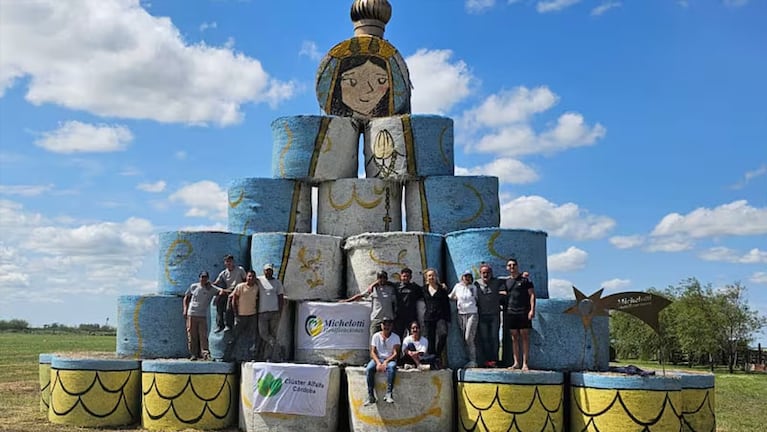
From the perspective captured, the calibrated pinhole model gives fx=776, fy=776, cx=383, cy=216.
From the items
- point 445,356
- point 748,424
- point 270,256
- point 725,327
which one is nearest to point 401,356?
point 445,356

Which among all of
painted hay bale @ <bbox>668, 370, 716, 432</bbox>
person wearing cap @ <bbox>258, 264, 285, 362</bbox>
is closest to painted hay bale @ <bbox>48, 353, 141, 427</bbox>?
person wearing cap @ <bbox>258, 264, 285, 362</bbox>

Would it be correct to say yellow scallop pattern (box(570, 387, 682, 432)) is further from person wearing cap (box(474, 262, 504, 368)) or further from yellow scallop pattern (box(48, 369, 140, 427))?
yellow scallop pattern (box(48, 369, 140, 427))

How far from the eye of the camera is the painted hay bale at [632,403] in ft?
33.4

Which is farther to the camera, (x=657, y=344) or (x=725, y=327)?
(x=657, y=344)

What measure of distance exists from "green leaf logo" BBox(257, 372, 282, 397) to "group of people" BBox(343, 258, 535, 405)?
1383 mm

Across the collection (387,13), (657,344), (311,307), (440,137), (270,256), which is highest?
(387,13)

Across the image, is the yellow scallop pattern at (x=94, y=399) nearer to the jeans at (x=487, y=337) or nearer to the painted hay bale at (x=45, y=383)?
the painted hay bale at (x=45, y=383)

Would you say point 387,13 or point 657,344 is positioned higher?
point 387,13

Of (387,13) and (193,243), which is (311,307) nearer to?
(193,243)

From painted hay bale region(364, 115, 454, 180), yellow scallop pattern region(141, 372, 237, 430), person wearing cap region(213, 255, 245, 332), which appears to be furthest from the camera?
painted hay bale region(364, 115, 454, 180)

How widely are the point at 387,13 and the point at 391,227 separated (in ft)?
17.0

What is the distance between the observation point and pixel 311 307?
1223 centimetres

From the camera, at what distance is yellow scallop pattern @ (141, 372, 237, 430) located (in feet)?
38.8

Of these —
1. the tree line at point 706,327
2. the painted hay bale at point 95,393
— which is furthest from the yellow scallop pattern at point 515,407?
the tree line at point 706,327
